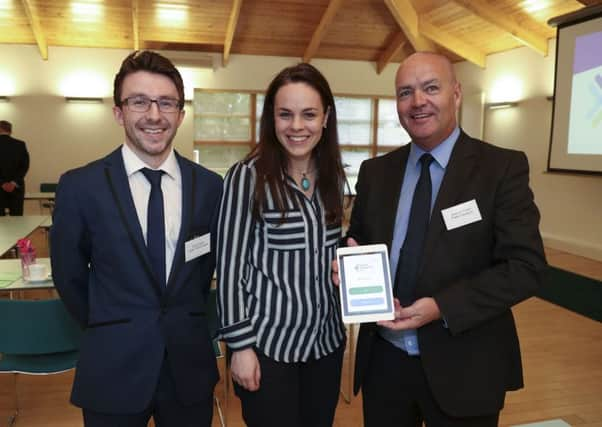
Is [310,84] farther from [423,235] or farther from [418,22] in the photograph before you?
[418,22]

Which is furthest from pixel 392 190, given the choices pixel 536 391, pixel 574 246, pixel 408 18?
pixel 408 18

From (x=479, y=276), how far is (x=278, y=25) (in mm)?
9141

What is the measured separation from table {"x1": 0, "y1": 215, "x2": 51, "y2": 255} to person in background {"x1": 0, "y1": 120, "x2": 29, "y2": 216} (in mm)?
2131

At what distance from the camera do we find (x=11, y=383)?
347 centimetres

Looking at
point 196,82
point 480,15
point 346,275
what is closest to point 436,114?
point 346,275

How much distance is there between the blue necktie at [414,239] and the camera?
1495 millimetres

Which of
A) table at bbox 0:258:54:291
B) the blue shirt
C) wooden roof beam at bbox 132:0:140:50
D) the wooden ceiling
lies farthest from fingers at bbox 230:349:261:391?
wooden roof beam at bbox 132:0:140:50

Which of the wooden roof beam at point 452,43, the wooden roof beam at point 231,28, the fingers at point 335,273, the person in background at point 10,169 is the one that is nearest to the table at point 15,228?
the person in background at point 10,169

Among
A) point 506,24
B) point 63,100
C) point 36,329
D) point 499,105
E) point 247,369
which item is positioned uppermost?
point 506,24

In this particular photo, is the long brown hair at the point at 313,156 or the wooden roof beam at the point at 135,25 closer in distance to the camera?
the long brown hair at the point at 313,156

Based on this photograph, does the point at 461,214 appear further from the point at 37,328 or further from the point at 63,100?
the point at 63,100

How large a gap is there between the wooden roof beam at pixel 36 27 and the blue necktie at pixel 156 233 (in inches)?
331

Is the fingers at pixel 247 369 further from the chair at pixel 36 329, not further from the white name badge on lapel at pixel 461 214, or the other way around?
the chair at pixel 36 329

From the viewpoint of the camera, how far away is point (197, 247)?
1.55 meters
